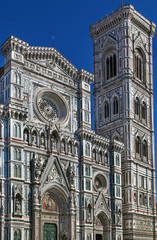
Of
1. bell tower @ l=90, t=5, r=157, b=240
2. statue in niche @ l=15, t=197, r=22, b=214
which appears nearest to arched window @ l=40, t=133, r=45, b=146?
statue in niche @ l=15, t=197, r=22, b=214

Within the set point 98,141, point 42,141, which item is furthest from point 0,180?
point 98,141

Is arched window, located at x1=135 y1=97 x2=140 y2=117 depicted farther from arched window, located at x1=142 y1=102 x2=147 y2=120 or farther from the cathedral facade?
arched window, located at x1=142 y1=102 x2=147 y2=120

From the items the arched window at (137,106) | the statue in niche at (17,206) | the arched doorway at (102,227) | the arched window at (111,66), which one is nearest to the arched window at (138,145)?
the arched window at (137,106)

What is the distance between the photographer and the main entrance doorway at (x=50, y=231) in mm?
37781

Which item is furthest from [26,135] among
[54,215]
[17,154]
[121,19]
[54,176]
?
[121,19]

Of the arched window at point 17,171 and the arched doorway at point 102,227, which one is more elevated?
the arched window at point 17,171

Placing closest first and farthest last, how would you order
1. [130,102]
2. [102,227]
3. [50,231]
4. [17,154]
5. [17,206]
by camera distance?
1. [17,206]
2. [17,154]
3. [50,231]
4. [102,227]
5. [130,102]

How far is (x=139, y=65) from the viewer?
181 ft

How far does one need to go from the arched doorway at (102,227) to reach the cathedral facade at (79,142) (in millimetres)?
102

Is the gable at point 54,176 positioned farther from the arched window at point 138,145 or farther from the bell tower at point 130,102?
the arched window at point 138,145

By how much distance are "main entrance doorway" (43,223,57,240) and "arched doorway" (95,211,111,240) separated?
572 cm

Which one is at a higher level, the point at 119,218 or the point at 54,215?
the point at 54,215

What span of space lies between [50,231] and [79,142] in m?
9.34

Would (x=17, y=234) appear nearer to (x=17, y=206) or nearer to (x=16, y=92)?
(x=17, y=206)
